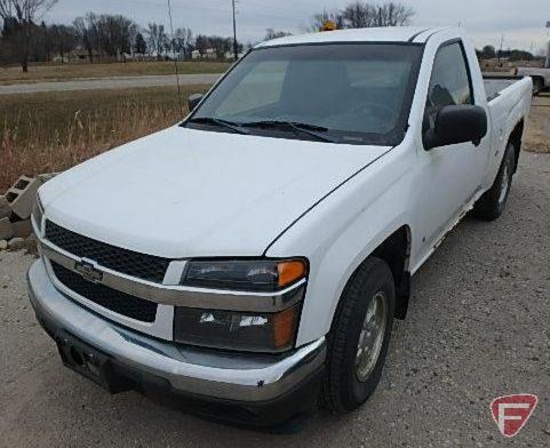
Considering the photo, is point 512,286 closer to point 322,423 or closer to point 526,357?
point 526,357

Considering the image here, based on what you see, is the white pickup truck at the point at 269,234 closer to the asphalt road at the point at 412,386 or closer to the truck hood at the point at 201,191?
the truck hood at the point at 201,191

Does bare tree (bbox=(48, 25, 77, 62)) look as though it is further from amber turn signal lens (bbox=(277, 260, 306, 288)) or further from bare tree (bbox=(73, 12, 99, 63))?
amber turn signal lens (bbox=(277, 260, 306, 288))

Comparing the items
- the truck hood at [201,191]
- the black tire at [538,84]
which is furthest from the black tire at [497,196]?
the black tire at [538,84]

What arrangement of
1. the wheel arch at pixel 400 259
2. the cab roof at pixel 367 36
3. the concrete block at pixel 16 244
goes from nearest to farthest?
1. the wheel arch at pixel 400 259
2. the cab roof at pixel 367 36
3. the concrete block at pixel 16 244

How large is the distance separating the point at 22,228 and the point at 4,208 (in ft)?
0.79

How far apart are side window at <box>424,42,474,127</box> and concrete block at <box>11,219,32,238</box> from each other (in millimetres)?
3747

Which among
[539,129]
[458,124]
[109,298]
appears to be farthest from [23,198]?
[539,129]

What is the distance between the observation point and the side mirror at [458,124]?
2713mm

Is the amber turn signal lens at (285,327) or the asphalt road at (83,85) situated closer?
the amber turn signal lens at (285,327)

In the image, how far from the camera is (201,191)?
227cm

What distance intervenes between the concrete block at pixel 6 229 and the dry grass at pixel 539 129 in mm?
7790

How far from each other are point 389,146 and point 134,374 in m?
1.62

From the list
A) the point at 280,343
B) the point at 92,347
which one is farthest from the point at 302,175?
the point at 92,347

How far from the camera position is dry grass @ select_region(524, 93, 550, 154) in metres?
8.85
